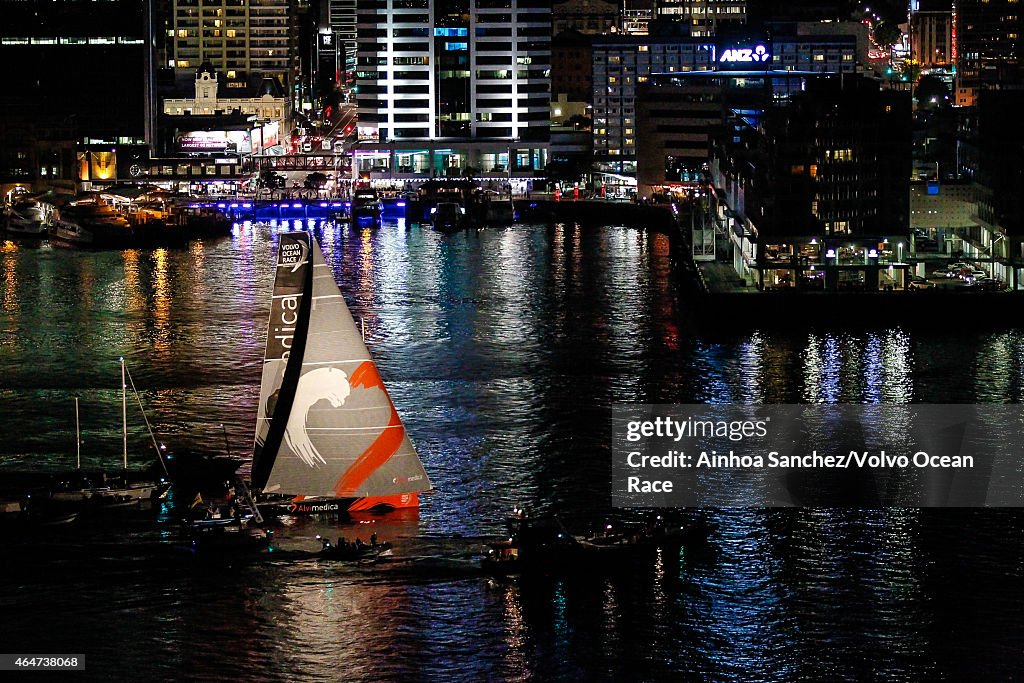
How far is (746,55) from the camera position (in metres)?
93.2

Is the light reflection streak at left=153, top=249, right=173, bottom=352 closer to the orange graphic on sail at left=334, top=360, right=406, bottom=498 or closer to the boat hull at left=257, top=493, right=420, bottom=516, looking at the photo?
the boat hull at left=257, top=493, right=420, bottom=516

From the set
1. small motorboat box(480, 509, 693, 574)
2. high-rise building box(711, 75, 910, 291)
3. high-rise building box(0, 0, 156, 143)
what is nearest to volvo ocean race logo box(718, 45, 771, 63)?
high-rise building box(0, 0, 156, 143)

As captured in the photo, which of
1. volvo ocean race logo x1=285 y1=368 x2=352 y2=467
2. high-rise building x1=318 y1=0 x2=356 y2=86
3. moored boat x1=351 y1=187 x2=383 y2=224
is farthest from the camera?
high-rise building x1=318 y1=0 x2=356 y2=86

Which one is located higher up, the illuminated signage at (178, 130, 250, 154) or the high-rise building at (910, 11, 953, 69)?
the high-rise building at (910, 11, 953, 69)

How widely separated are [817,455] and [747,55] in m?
63.0

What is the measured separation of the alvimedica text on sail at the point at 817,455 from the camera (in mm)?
29688

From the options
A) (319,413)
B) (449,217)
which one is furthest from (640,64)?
(319,413)

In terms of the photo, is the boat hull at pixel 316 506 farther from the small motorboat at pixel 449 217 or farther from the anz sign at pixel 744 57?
the anz sign at pixel 744 57

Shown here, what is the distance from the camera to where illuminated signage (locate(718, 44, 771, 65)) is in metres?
93.0


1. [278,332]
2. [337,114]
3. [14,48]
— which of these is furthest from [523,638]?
[337,114]

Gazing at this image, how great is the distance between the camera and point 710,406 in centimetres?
3781

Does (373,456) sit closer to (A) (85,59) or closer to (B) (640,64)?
(A) (85,59)

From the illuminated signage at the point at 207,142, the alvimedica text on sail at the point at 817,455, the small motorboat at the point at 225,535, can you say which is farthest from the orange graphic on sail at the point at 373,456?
the illuminated signage at the point at 207,142

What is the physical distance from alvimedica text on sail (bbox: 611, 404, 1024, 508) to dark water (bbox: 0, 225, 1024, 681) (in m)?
0.70
